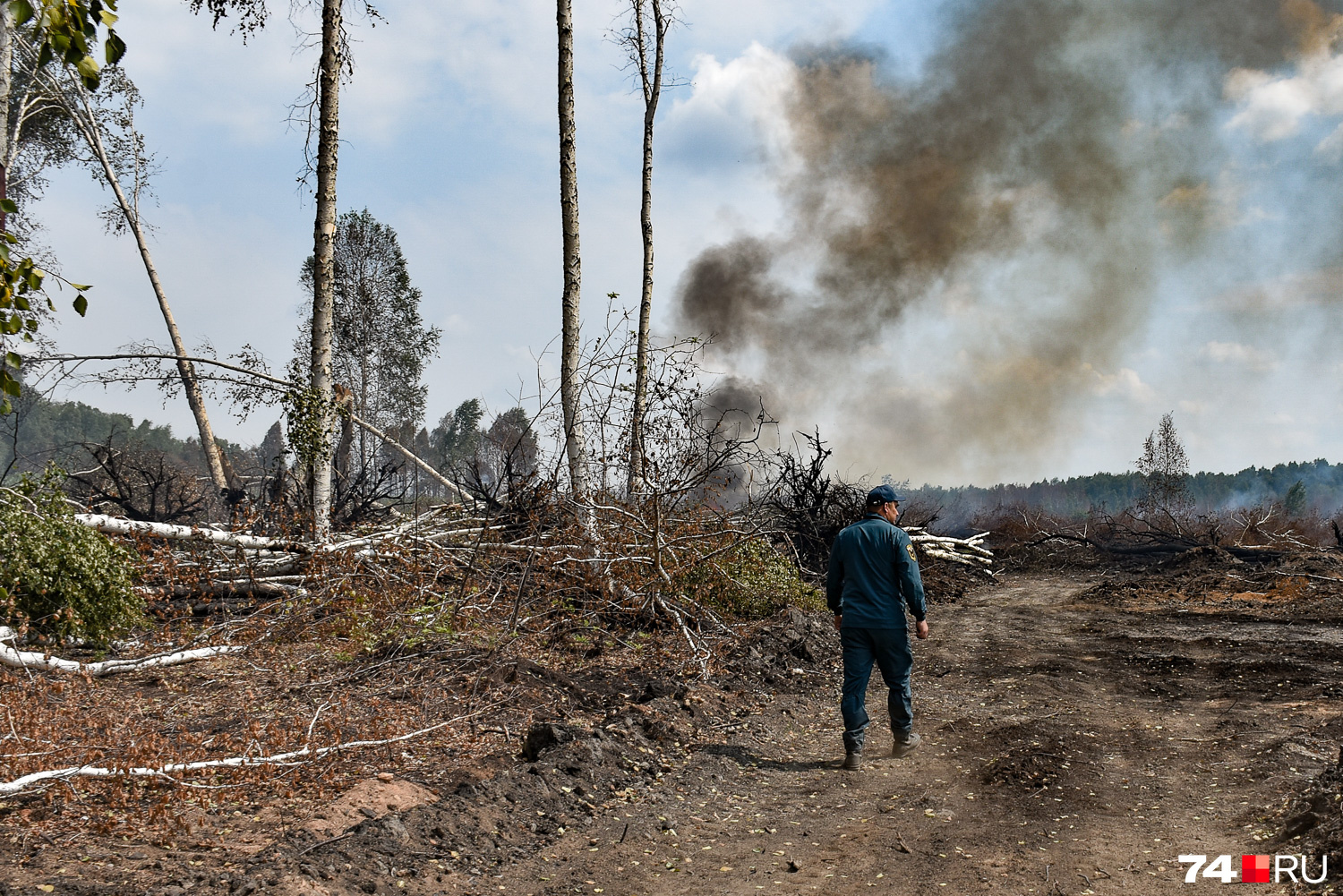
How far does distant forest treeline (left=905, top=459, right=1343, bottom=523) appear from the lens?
3703cm

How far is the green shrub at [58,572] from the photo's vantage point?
7.20 m

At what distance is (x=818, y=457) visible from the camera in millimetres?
14344

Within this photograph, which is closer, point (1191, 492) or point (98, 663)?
point (98, 663)

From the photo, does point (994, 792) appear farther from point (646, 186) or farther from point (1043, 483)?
point (1043, 483)

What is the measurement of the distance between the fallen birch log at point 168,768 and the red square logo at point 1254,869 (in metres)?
4.19

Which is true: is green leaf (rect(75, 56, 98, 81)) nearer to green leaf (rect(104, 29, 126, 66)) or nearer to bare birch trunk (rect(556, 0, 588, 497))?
green leaf (rect(104, 29, 126, 66))

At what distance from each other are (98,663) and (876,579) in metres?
6.30

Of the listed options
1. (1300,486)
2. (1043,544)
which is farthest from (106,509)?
(1300,486)

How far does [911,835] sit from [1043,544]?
64.1 ft

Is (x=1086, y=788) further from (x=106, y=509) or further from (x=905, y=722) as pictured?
(x=106, y=509)

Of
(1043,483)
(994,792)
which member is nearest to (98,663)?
(994,792)

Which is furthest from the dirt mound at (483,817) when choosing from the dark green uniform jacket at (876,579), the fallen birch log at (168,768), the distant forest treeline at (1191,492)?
the distant forest treeline at (1191,492)

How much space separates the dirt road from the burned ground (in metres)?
0.02

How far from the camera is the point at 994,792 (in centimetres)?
477
